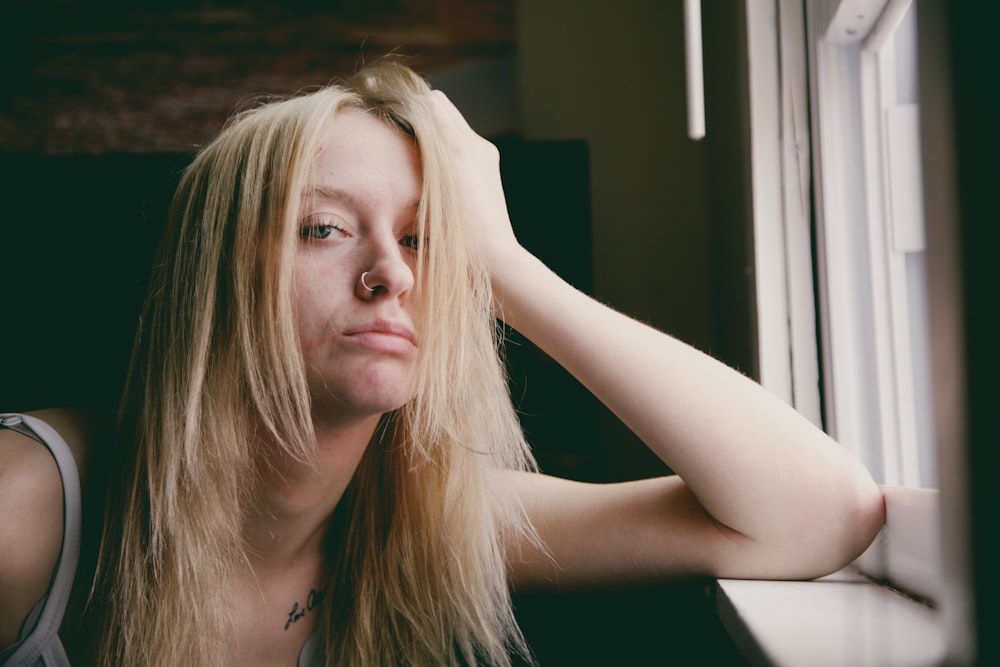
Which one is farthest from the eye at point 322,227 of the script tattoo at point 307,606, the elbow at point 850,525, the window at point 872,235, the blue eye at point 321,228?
the window at point 872,235

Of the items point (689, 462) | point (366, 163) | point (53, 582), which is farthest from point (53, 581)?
point (689, 462)

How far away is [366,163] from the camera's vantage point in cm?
81

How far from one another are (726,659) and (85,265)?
1.49m

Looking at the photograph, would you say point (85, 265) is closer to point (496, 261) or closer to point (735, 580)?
point (496, 261)

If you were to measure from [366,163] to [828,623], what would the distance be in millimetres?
657

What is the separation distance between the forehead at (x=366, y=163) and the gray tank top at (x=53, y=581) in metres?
0.39

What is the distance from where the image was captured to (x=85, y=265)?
61.9 inches

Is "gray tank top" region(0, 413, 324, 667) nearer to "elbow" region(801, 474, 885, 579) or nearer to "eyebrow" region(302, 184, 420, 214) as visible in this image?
"eyebrow" region(302, 184, 420, 214)

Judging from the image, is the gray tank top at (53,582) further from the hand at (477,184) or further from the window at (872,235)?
the window at (872,235)

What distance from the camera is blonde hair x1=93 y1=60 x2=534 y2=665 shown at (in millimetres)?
780

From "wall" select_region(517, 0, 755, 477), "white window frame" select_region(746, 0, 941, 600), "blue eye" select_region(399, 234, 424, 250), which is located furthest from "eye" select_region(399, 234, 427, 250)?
"wall" select_region(517, 0, 755, 477)

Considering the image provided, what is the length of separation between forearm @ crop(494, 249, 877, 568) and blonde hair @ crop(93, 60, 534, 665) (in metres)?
0.17

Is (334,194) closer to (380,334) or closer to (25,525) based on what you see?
(380,334)

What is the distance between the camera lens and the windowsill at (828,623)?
534 mm
